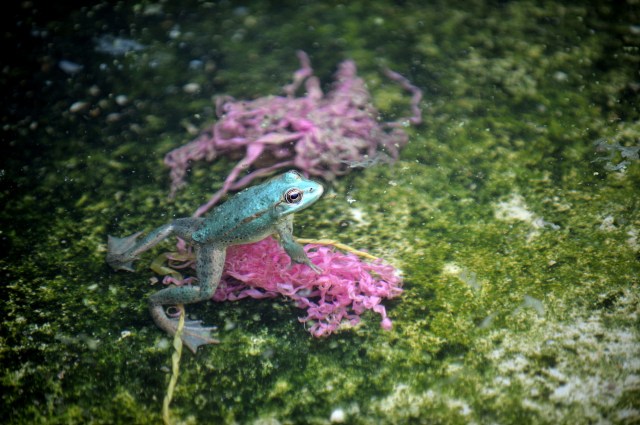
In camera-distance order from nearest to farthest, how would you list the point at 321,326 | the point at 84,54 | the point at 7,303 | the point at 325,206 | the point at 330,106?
the point at 321,326
the point at 7,303
the point at 325,206
the point at 330,106
the point at 84,54

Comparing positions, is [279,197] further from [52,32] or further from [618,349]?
[52,32]

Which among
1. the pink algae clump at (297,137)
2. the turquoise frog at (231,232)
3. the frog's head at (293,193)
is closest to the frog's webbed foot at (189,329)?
the turquoise frog at (231,232)

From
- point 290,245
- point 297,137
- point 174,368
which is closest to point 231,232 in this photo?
point 290,245

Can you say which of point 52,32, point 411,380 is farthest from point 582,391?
point 52,32

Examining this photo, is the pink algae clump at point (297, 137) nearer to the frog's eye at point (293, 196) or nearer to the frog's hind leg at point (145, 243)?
the frog's hind leg at point (145, 243)

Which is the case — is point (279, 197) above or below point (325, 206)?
above

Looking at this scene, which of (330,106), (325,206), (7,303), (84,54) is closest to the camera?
(7,303)
